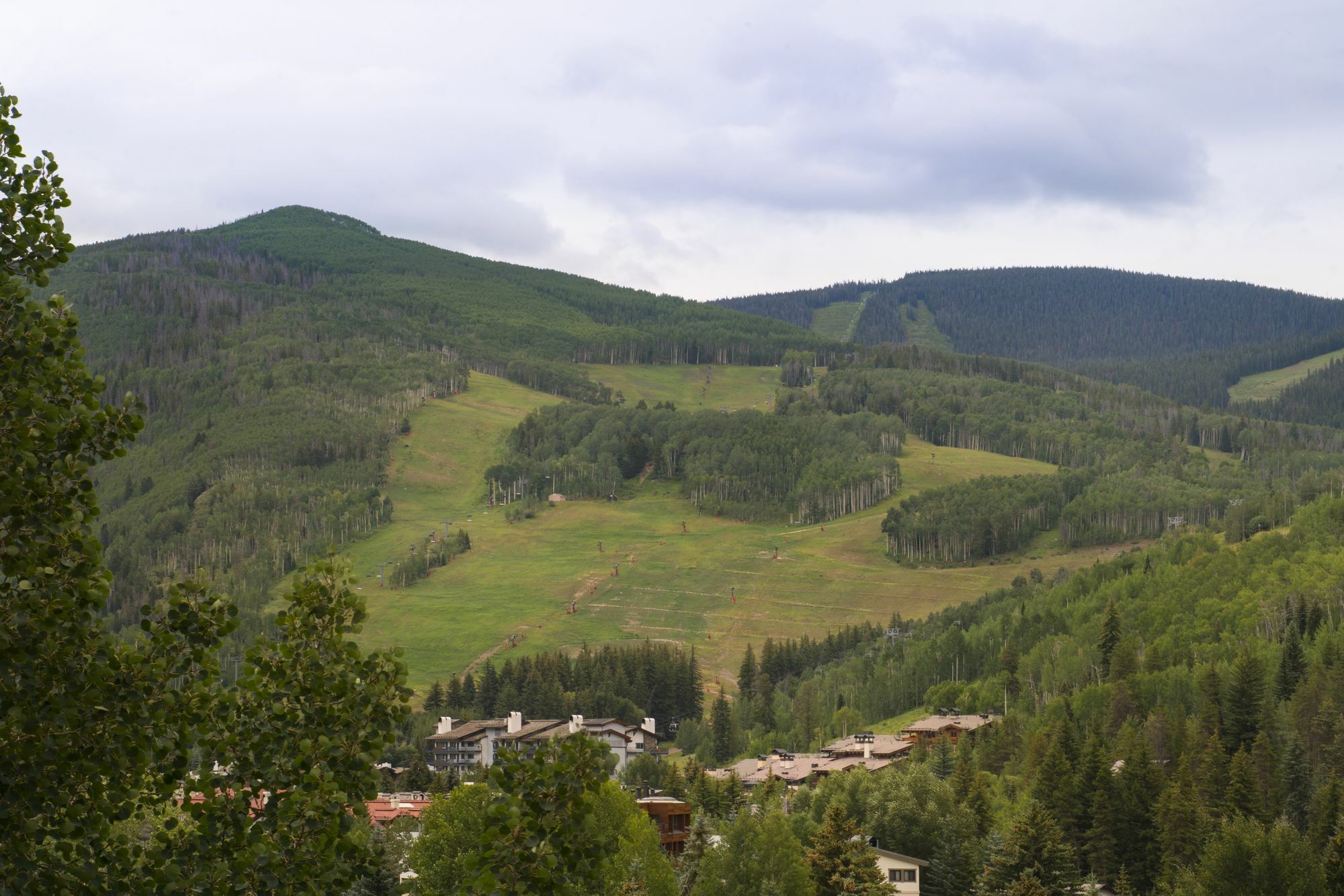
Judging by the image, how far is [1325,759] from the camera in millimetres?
116625

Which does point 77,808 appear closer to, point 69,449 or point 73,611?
point 73,611

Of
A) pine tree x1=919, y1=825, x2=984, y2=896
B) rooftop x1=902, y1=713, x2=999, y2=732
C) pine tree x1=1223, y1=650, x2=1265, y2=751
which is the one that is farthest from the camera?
rooftop x1=902, y1=713, x2=999, y2=732

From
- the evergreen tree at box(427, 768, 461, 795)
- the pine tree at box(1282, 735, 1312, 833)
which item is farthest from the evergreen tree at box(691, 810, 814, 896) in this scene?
the pine tree at box(1282, 735, 1312, 833)

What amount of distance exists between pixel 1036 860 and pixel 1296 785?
30057mm

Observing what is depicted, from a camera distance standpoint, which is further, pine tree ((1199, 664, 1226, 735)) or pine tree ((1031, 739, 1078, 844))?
pine tree ((1199, 664, 1226, 735))

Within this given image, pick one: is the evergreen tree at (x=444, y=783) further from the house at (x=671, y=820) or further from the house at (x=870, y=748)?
the house at (x=870, y=748)

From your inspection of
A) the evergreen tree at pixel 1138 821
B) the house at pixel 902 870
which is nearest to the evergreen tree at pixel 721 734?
the evergreen tree at pixel 1138 821

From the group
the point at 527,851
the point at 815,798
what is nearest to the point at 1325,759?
the point at 815,798

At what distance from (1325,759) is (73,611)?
114 m

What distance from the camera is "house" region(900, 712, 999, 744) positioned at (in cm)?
14862

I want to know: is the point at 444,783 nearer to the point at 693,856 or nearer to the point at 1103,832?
the point at 693,856

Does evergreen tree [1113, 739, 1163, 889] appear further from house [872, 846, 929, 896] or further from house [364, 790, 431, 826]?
house [364, 790, 431, 826]

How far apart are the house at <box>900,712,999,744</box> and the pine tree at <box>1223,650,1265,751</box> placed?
2702 centimetres

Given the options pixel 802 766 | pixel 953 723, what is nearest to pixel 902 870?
pixel 802 766
